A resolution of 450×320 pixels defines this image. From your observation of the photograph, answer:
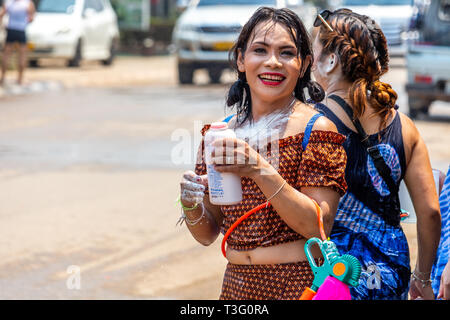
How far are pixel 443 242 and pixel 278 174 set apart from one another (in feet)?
3.38

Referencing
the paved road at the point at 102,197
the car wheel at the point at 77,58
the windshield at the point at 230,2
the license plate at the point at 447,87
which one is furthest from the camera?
the car wheel at the point at 77,58

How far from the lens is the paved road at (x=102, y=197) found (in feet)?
→ 17.3

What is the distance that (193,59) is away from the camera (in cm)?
1727

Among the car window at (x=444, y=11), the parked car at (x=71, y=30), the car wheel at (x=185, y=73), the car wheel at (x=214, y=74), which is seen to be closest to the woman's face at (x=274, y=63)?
the car window at (x=444, y=11)

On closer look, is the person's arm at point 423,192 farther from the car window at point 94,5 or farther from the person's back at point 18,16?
the car window at point 94,5

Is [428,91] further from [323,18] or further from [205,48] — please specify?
[323,18]

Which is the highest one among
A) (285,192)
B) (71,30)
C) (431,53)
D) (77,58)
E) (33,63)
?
(285,192)

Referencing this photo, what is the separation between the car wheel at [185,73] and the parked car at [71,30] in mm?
3675

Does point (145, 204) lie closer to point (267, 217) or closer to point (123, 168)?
point (123, 168)

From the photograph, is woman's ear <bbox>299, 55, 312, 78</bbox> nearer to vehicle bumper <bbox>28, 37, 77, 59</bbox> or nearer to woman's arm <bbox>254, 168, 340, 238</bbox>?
woman's arm <bbox>254, 168, 340, 238</bbox>

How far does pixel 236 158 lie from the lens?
242cm

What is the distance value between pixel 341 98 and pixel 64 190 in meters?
5.18

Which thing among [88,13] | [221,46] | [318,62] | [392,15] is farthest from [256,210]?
A: [392,15]
